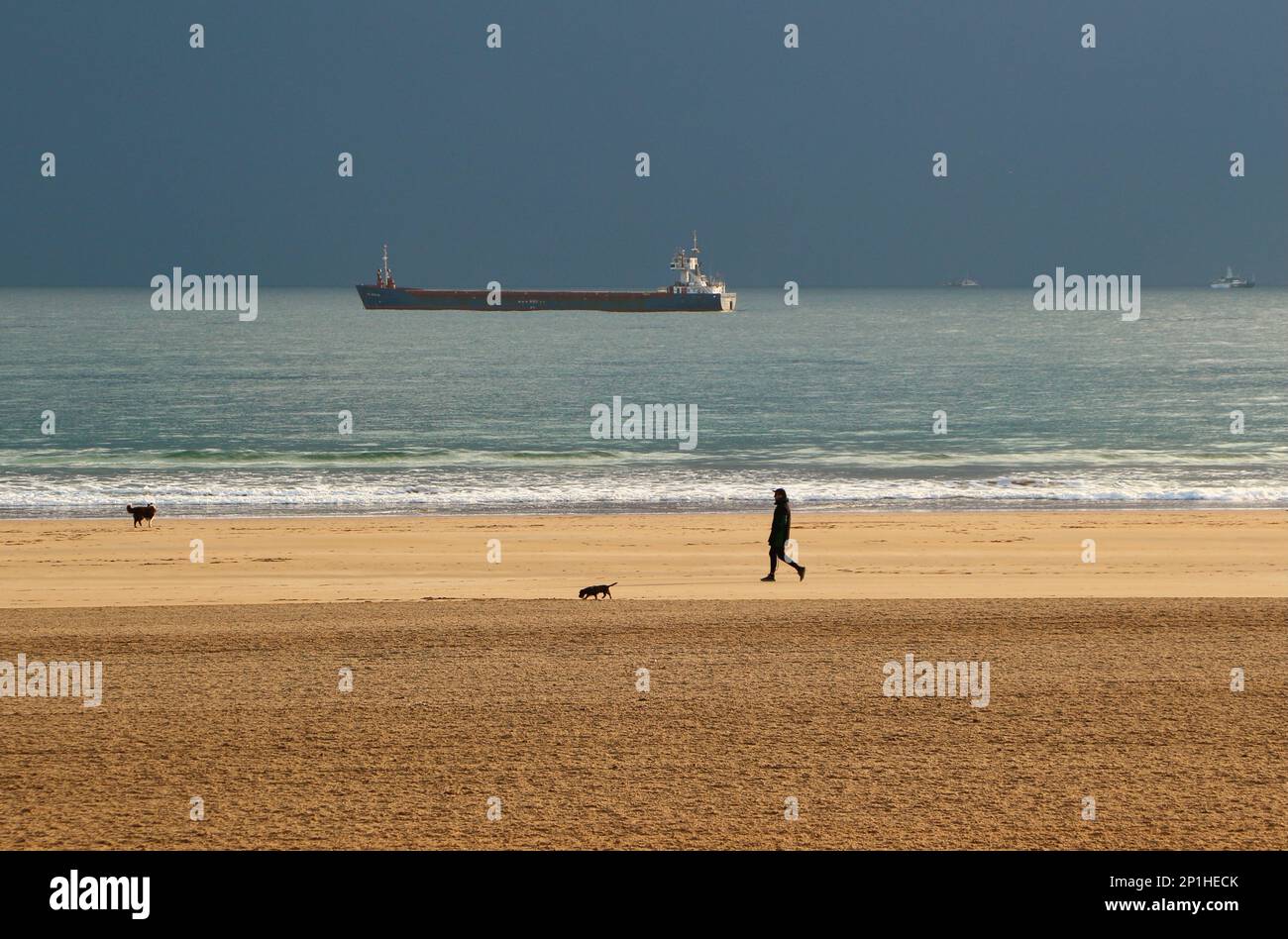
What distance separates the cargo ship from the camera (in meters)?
166

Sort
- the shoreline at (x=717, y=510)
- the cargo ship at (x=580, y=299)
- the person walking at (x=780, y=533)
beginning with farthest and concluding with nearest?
the cargo ship at (x=580, y=299)
the shoreline at (x=717, y=510)
the person walking at (x=780, y=533)

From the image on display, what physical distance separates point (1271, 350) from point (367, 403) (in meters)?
68.6

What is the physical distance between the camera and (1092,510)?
25.1 meters

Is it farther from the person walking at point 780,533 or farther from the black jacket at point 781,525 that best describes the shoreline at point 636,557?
the black jacket at point 781,525

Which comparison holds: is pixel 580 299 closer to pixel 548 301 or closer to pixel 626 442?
pixel 548 301

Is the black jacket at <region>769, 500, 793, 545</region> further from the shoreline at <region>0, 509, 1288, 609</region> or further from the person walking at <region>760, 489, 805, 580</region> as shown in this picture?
the shoreline at <region>0, 509, 1288, 609</region>

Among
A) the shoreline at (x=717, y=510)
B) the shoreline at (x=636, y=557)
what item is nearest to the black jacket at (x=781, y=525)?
the shoreline at (x=636, y=557)

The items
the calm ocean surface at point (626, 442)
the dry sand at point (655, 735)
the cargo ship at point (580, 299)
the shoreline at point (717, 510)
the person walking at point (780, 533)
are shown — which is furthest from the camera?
the cargo ship at point (580, 299)

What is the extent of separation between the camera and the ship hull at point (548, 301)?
16562 cm

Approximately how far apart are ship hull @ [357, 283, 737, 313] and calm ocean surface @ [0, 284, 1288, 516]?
63.6 metres

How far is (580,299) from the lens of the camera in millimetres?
169500

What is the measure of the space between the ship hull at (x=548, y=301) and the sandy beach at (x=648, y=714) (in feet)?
492

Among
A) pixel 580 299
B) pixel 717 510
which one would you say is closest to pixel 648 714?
pixel 717 510
